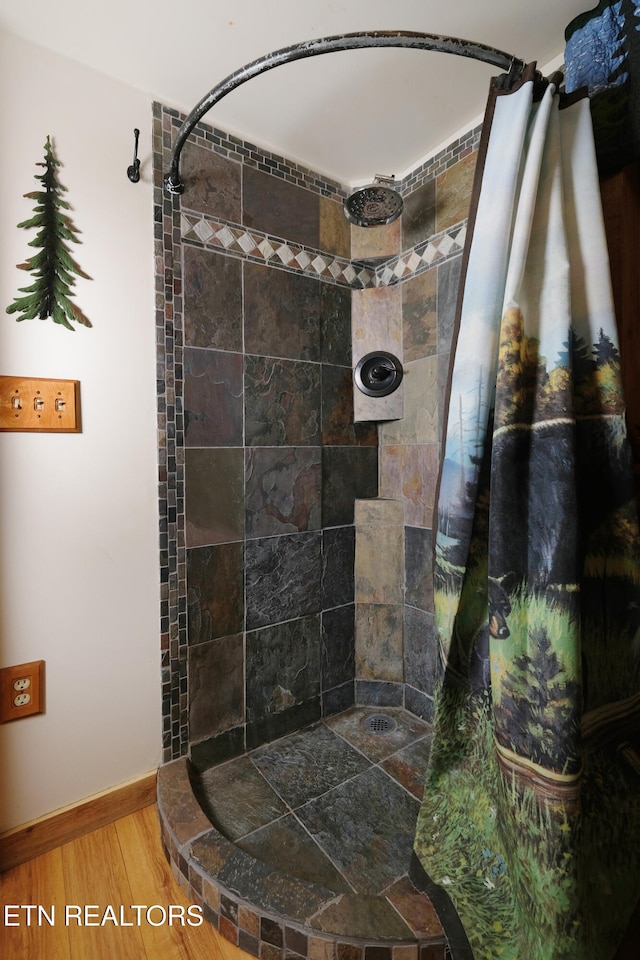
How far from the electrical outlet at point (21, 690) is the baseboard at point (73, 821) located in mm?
293

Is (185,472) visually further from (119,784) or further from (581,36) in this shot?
(581,36)

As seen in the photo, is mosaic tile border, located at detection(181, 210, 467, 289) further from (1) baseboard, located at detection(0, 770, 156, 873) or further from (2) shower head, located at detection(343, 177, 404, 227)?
(1) baseboard, located at detection(0, 770, 156, 873)

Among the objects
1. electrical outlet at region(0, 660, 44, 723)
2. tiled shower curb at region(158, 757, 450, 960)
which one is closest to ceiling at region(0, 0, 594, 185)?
electrical outlet at region(0, 660, 44, 723)

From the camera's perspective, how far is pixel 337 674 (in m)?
1.66

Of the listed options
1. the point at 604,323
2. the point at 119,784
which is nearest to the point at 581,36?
the point at 604,323

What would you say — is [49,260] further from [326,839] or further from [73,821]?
[326,839]

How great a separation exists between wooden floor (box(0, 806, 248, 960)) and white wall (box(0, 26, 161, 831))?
0.13 meters

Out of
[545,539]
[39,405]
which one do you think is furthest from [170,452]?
[545,539]

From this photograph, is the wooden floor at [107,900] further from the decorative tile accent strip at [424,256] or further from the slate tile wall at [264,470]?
the decorative tile accent strip at [424,256]

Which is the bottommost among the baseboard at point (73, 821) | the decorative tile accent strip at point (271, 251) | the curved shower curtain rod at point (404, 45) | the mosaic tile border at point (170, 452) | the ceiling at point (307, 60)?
the baseboard at point (73, 821)

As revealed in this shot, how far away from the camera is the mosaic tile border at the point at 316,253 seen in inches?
53.6

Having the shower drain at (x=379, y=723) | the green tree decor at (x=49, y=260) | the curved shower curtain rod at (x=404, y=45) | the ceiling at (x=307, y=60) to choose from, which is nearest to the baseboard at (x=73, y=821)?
the shower drain at (x=379, y=723)

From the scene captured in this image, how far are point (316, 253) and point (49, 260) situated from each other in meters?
0.88

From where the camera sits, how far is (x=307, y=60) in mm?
1190
